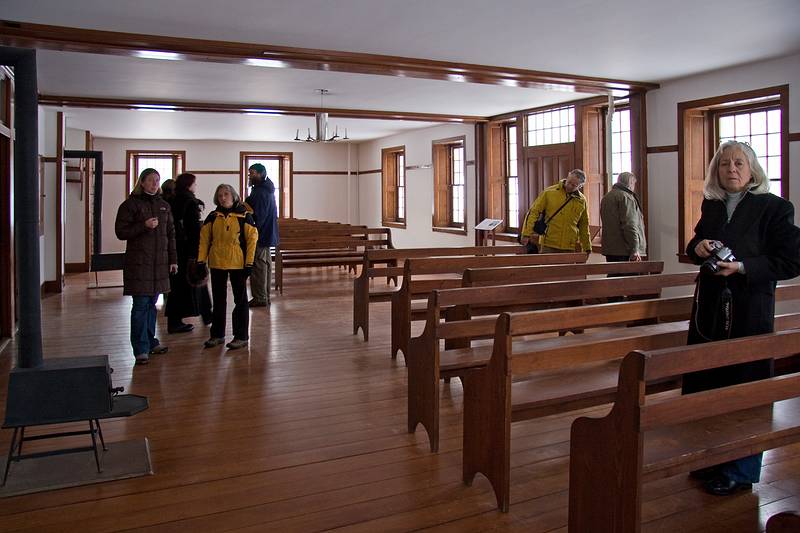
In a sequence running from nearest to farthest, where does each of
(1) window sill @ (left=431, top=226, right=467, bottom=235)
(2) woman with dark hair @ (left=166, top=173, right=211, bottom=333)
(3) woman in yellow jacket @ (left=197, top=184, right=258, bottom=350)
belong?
(3) woman in yellow jacket @ (left=197, top=184, right=258, bottom=350), (2) woman with dark hair @ (left=166, top=173, right=211, bottom=333), (1) window sill @ (left=431, top=226, right=467, bottom=235)

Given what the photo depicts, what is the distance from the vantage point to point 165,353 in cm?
544

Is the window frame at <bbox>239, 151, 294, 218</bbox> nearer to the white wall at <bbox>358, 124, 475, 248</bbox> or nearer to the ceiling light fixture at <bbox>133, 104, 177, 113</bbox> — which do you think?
the white wall at <bbox>358, 124, 475, 248</bbox>

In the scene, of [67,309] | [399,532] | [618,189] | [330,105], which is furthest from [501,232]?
[399,532]

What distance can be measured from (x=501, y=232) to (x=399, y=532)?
28.6 ft

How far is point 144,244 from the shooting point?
4859 mm

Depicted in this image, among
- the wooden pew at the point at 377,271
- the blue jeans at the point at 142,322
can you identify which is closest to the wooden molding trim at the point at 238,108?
the wooden pew at the point at 377,271

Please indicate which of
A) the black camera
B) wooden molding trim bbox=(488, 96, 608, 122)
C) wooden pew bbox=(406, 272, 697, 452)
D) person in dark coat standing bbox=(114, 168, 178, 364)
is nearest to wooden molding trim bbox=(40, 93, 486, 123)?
wooden molding trim bbox=(488, 96, 608, 122)

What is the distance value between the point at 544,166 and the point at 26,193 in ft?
25.0

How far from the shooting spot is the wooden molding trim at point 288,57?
5145 millimetres

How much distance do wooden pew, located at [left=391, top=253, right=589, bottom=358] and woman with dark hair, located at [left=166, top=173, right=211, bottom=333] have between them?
6.51 feet

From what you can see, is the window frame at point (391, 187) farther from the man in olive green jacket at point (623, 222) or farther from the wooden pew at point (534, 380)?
the wooden pew at point (534, 380)

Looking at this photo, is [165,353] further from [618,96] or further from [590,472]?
[618,96]

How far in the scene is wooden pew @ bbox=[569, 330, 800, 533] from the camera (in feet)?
6.56

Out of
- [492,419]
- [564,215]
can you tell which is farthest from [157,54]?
[492,419]
